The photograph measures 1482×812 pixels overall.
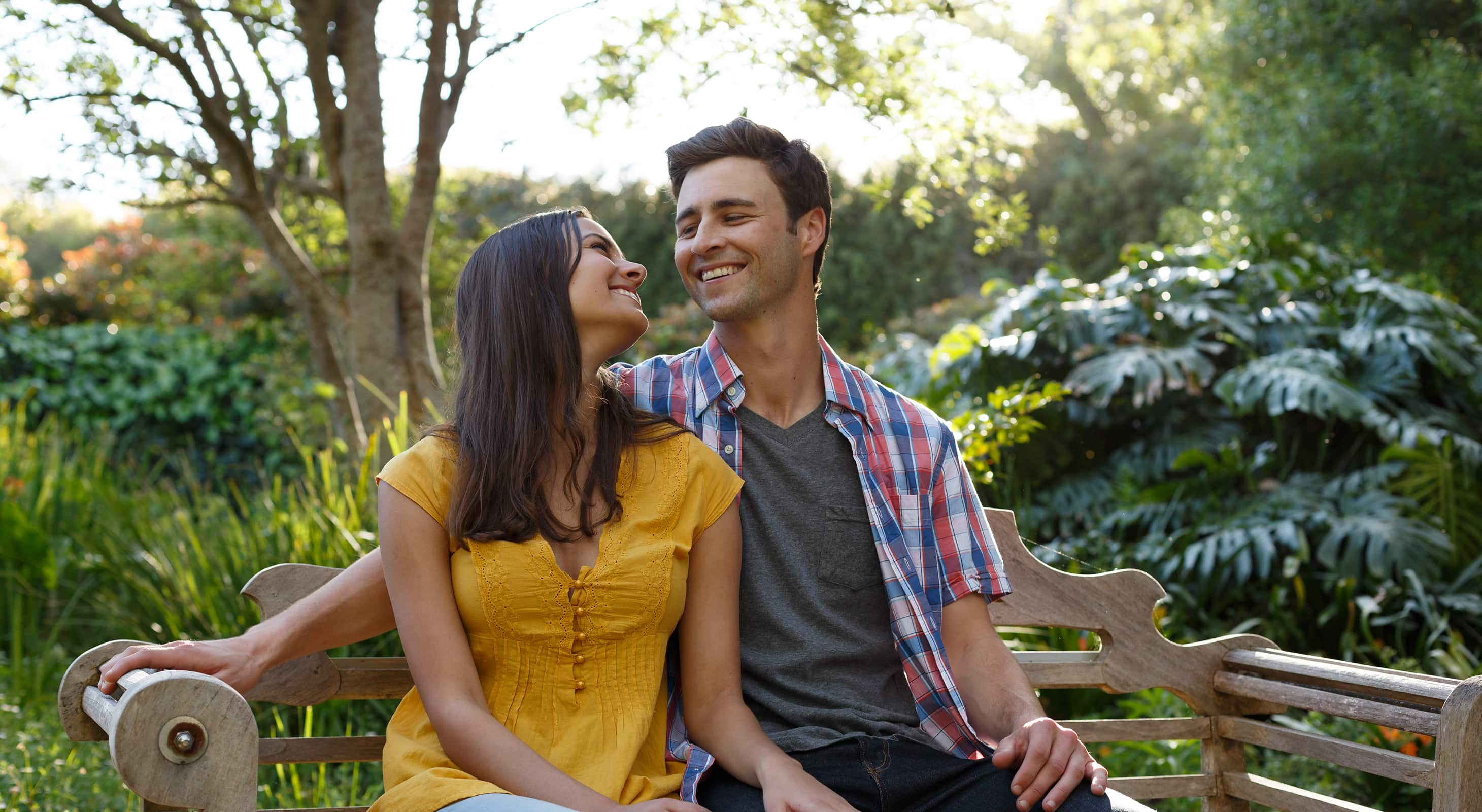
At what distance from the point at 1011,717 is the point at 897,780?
275mm

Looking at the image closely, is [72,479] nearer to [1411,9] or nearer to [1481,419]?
[1481,419]

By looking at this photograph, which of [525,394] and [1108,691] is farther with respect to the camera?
[1108,691]

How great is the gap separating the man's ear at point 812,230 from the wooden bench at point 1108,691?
739 millimetres

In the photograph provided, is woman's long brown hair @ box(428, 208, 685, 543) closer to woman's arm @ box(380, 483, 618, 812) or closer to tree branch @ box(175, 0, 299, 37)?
woman's arm @ box(380, 483, 618, 812)

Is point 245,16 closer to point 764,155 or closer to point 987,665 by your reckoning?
point 764,155

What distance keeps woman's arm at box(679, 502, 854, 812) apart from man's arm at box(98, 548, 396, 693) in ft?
1.75

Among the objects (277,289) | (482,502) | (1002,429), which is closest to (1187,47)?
(277,289)

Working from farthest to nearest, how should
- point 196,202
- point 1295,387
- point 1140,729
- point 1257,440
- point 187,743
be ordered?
point 1257,440 → point 1295,387 → point 196,202 → point 1140,729 → point 187,743

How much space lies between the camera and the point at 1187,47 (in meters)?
13.8

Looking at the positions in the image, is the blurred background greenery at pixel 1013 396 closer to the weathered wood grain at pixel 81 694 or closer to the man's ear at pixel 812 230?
the man's ear at pixel 812 230

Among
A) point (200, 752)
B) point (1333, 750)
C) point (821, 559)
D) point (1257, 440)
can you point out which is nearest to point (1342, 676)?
point (1333, 750)

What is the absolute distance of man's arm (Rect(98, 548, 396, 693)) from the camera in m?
1.74

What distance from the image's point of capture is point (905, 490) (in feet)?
7.75

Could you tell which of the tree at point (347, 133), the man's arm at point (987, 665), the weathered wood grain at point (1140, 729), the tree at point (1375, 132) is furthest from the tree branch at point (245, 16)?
the tree at point (1375, 132)
